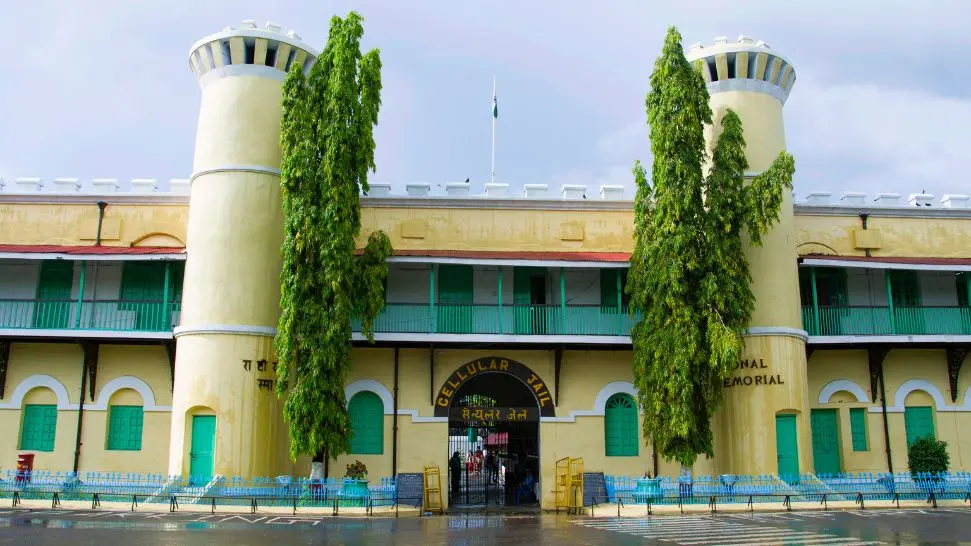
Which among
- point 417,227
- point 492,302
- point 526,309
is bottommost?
point 526,309

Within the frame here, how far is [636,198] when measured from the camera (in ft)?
69.4

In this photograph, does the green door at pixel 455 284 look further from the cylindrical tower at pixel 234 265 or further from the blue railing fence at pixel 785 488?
the blue railing fence at pixel 785 488

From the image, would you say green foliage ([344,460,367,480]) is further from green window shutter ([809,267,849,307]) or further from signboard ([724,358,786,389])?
green window shutter ([809,267,849,307])

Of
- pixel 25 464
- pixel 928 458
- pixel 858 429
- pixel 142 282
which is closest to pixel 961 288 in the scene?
pixel 858 429

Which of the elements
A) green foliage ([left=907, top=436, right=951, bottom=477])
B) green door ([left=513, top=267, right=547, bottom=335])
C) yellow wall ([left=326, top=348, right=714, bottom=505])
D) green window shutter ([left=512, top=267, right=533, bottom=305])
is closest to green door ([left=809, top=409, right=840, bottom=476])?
green foliage ([left=907, top=436, right=951, bottom=477])

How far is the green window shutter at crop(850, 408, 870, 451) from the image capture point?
22.8 m

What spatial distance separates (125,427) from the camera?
72.0 feet

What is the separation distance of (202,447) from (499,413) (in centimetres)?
736

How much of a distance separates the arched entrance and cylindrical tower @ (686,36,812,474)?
4963mm

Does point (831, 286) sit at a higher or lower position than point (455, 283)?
higher

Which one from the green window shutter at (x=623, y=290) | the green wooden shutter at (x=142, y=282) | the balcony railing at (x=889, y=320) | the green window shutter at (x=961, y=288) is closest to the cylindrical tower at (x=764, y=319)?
the balcony railing at (x=889, y=320)

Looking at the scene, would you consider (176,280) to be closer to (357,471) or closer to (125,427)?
(125,427)

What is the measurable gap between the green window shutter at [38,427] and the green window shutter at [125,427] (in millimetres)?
1440

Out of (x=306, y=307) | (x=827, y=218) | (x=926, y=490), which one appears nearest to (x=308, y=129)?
(x=306, y=307)
